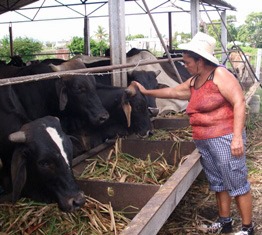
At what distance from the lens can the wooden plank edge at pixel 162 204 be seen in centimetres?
276

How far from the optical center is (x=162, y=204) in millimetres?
3146

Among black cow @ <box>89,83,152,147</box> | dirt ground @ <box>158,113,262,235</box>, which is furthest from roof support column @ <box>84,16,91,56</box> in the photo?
dirt ground @ <box>158,113,262,235</box>

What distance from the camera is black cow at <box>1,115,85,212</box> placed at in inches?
136

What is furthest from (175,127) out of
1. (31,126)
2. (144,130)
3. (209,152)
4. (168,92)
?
(31,126)

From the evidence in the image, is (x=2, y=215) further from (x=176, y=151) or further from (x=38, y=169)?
(x=176, y=151)

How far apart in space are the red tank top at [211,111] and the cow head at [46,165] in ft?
4.04

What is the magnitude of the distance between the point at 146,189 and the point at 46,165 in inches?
35.1

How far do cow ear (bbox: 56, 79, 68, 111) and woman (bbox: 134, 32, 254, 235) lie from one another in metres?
1.71

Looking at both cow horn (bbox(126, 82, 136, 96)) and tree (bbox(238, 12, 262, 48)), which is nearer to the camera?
cow horn (bbox(126, 82, 136, 96))

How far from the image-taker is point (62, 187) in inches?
136

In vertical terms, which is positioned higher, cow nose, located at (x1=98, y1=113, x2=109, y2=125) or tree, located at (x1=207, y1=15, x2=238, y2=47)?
tree, located at (x1=207, y1=15, x2=238, y2=47)

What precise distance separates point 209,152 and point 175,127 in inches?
95.5

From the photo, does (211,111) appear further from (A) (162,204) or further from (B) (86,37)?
(B) (86,37)

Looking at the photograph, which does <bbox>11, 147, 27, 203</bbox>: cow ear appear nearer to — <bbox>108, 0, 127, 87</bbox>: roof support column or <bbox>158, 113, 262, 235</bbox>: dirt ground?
<bbox>158, 113, 262, 235</bbox>: dirt ground
